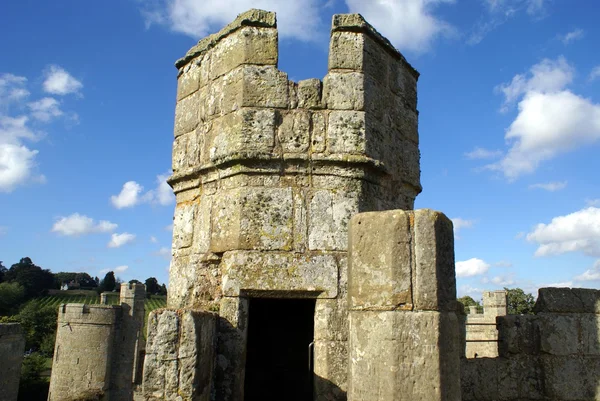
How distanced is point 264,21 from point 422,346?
343cm

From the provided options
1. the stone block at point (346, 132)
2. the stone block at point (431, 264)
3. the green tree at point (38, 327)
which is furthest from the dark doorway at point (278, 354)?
the green tree at point (38, 327)

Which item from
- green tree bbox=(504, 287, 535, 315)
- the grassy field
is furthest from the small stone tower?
the grassy field

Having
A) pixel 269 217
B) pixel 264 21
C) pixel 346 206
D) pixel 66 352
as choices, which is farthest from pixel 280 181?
pixel 66 352

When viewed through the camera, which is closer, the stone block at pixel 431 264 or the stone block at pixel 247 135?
the stone block at pixel 431 264

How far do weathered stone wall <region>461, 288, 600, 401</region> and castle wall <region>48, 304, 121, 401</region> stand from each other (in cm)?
1656

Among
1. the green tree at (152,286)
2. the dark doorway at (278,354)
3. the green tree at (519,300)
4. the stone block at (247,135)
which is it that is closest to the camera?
the stone block at (247,135)

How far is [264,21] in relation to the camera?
4871 mm

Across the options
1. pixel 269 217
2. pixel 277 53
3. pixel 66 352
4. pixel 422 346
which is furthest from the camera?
pixel 66 352

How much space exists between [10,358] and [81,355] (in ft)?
21.9

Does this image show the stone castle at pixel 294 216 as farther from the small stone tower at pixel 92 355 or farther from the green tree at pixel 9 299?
the green tree at pixel 9 299

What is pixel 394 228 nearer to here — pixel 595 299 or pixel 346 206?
pixel 346 206

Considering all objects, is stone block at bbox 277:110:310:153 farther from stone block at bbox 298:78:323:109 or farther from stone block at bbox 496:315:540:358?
stone block at bbox 496:315:540:358

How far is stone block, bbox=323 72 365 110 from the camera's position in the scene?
4.72m

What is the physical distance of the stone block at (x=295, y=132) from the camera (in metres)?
4.64
